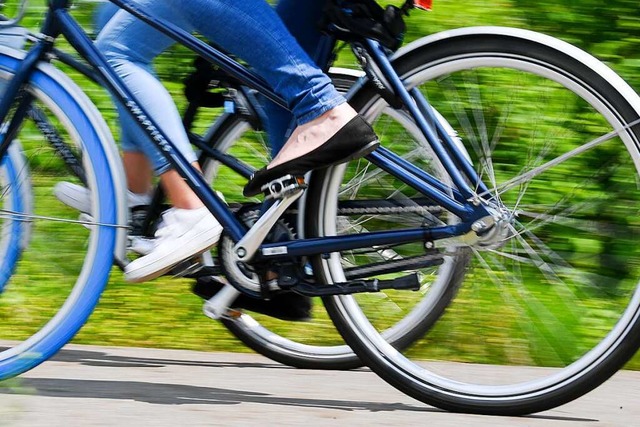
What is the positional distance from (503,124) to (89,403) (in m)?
1.42

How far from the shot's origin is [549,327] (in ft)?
12.3

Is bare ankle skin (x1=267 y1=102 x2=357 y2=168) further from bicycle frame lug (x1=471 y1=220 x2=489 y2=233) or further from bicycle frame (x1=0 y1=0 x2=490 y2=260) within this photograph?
bicycle frame lug (x1=471 y1=220 x2=489 y2=233)

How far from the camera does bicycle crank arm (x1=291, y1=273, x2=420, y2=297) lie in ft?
11.1

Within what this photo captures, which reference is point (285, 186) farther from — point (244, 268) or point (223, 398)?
point (223, 398)

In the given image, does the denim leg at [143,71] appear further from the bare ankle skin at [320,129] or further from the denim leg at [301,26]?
the bare ankle skin at [320,129]

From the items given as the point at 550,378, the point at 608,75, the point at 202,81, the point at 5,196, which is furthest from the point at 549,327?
the point at 5,196

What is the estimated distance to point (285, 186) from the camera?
3316 millimetres

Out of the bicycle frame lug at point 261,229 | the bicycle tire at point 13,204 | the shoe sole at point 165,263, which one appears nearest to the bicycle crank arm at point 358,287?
the bicycle frame lug at point 261,229

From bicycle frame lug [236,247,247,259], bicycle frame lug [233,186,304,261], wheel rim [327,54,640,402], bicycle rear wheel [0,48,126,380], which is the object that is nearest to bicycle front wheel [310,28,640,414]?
wheel rim [327,54,640,402]

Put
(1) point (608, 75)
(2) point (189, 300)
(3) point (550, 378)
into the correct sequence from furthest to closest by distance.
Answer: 1. (2) point (189, 300)
2. (3) point (550, 378)
3. (1) point (608, 75)

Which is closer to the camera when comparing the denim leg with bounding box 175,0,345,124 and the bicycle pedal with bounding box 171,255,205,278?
the denim leg with bounding box 175,0,345,124

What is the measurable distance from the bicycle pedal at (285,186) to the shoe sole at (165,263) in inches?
9.0

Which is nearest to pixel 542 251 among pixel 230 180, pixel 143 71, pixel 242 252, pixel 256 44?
pixel 242 252

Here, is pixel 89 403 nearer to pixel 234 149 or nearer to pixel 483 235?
pixel 234 149
